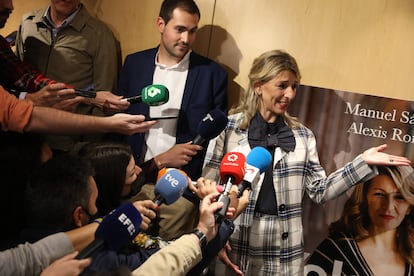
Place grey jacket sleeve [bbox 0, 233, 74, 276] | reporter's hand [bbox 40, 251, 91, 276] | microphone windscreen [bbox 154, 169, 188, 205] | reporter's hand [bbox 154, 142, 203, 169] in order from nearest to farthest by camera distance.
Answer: reporter's hand [bbox 40, 251, 91, 276], grey jacket sleeve [bbox 0, 233, 74, 276], microphone windscreen [bbox 154, 169, 188, 205], reporter's hand [bbox 154, 142, 203, 169]

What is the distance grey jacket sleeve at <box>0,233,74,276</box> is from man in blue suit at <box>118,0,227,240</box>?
47.4 inches

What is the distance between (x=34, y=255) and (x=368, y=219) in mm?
1897

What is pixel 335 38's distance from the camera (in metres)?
2.79

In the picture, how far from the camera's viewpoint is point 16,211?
5.33 feet

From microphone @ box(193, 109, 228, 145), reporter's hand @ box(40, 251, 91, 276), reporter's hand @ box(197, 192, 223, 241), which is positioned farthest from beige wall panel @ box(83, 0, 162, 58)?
reporter's hand @ box(40, 251, 91, 276)

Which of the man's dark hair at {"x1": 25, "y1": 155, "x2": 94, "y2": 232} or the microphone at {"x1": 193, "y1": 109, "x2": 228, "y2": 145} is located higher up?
the microphone at {"x1": 193, "y1": 109, "x2": 228, "y2": 145}

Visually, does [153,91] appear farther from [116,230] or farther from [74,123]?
[116,230]

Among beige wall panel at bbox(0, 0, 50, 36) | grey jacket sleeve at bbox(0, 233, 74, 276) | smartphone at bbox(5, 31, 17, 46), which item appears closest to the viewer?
grey jacket sleeve at bbox(0, 233, 74, 276)

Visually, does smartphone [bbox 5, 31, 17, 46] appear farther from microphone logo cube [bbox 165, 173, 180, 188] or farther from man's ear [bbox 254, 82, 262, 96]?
microphone logo cube [bbox 165, 173, 180, 188]

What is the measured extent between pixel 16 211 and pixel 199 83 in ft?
4.57

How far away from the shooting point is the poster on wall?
8.82ft

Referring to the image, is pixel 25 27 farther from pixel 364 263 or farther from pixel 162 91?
pixel 364 263

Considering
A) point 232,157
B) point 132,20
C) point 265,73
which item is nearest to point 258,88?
point 265,73

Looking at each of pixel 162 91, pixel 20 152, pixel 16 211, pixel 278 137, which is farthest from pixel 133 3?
pixel 16 211
